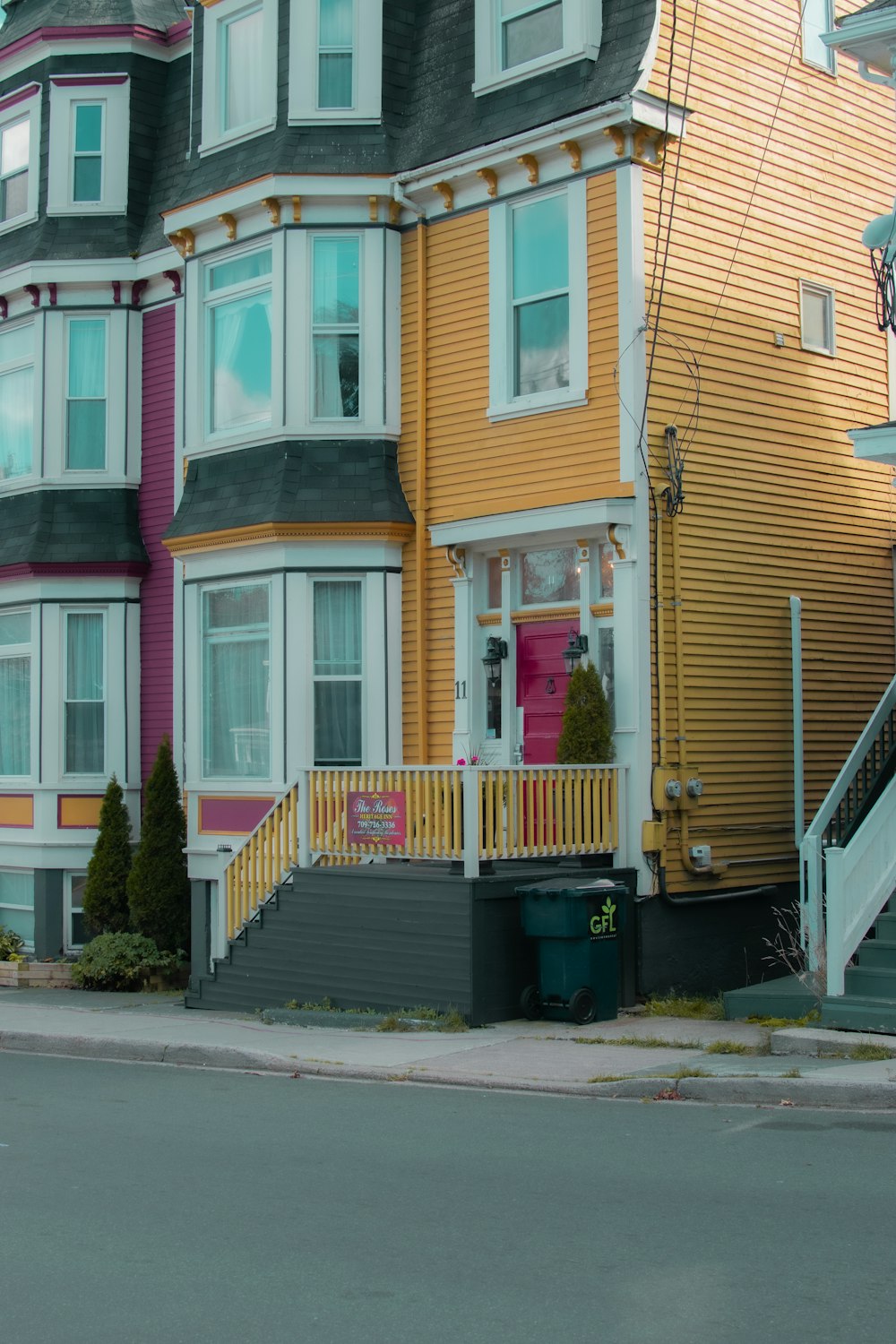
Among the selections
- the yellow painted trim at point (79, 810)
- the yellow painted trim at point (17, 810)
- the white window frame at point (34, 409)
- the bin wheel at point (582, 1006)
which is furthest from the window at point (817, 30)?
the yellow painted trim at point (17, 810)

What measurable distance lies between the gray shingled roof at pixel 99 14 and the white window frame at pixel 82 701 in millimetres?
7205

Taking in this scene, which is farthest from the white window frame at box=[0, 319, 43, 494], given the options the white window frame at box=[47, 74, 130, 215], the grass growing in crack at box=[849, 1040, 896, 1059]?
the grass growing in crack at box=[849, 1040, 896, 1059]

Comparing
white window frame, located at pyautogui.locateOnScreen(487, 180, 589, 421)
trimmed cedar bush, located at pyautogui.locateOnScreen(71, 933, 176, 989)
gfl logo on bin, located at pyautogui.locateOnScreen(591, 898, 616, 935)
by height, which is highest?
white window frame, located at pyautogui.locateOnScreen(487, 180, 589, 421)

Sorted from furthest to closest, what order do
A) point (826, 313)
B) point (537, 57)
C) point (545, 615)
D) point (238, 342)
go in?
point (238, 342)
point (826, 313)
point (537, 57)
point (545, 615)

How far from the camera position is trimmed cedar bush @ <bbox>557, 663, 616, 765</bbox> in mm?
13664

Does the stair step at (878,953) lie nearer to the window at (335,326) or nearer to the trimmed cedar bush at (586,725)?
the trimmed cedar bush at (586,725)

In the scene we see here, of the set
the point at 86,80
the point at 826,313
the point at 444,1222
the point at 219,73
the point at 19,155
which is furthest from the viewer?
the point at 19,155

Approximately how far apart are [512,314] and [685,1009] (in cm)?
665

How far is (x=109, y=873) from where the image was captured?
18.2 metres

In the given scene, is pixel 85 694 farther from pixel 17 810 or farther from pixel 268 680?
pixel 268 680

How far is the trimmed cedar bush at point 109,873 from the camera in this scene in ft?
59.5

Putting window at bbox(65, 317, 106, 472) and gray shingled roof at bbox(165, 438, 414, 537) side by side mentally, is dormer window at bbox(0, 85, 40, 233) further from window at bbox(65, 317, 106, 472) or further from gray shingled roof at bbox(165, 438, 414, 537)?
gray shingled roof at bbox(165, 438, 414, 537)

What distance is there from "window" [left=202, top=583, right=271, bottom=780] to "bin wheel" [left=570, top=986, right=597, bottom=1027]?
4784 millimetres

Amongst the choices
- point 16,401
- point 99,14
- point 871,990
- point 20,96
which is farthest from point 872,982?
point 99,14
